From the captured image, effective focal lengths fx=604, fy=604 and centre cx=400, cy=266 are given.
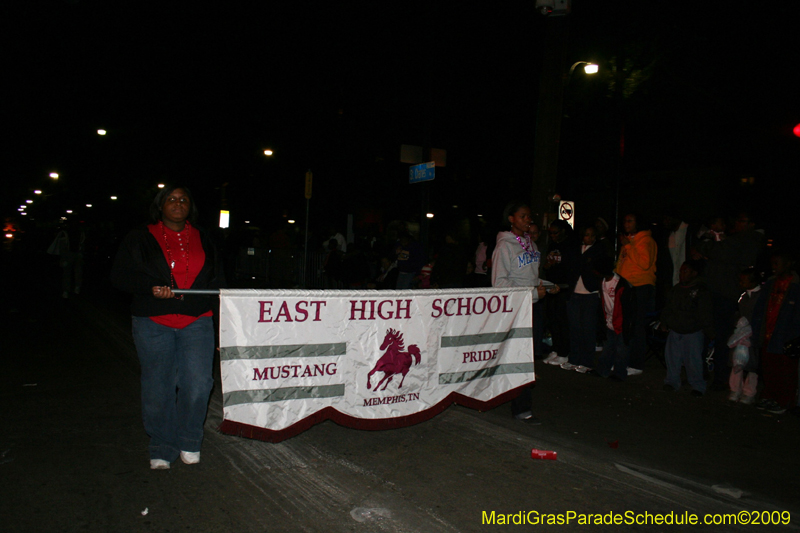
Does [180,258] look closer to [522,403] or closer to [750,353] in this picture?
[522,403]

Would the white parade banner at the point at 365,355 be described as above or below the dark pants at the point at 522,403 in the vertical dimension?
above

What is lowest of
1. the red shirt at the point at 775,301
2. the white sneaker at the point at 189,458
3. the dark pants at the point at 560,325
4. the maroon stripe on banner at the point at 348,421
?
the white sneaker at the point at 189,458

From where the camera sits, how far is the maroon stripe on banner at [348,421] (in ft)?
13.2

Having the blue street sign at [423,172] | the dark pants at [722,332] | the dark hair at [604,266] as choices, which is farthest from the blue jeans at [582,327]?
the blue street sign at [423,172]

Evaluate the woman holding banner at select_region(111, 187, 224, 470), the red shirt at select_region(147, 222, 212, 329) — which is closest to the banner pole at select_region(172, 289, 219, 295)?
the woman holding banner at select_region(111, 187, 224, 470)

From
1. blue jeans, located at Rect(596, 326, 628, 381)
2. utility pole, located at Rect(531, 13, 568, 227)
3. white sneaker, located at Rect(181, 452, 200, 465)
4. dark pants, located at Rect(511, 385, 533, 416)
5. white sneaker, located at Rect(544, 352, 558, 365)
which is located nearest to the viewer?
white sneaker, located at Rect(181, 452, 200, 465)

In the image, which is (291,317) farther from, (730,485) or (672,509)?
(730,485)

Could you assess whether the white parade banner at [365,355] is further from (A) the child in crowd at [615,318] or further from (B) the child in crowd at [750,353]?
(B) the child in crowd at [750,353]

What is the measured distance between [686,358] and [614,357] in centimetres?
88

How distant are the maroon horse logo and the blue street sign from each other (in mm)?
7425

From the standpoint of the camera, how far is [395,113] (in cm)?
2864

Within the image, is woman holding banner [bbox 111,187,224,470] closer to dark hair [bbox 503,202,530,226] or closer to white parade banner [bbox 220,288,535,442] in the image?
white parade banner [bbox 220,288,535,442]

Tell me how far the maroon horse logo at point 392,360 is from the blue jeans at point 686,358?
13.1 feet

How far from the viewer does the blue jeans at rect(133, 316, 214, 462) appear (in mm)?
4082
